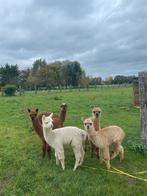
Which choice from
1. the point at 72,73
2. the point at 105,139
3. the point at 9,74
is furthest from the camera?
the point at 9,74

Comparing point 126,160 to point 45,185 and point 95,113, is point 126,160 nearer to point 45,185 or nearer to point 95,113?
point 95,113

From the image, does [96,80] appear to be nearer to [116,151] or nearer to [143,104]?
[143,104]

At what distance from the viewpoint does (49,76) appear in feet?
220

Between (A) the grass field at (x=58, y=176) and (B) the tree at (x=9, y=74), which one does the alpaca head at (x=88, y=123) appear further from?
(B) the tree at (x=9, y=74)

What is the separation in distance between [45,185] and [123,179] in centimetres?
156

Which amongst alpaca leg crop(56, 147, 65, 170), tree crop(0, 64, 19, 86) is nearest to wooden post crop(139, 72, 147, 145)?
alpaca leg crop(56, 147, 65, 170)

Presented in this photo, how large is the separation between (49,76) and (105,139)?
60346mm

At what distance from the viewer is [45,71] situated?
66.5 metres

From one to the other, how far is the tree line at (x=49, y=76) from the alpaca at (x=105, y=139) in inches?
2070

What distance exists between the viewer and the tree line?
218 ft

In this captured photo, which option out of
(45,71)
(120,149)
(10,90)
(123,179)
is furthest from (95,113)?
(45,71)

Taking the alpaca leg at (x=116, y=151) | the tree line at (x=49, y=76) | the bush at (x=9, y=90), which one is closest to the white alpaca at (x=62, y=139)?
the alpaca leg at (x=116, y=151)

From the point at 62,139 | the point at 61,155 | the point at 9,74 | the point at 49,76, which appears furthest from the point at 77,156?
the point at 9,74

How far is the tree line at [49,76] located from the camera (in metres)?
66.6
